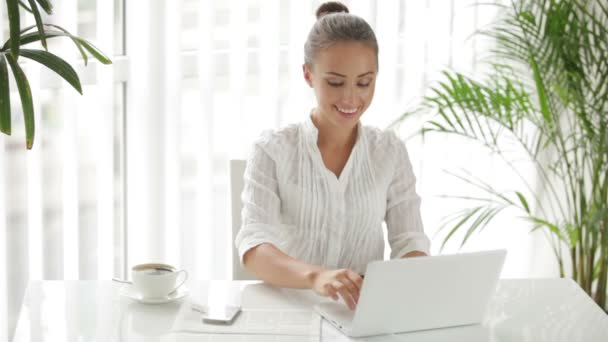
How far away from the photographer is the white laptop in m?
1.70

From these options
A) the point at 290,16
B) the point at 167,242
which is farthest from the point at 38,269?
the point at 290,16

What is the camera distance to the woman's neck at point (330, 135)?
2264 mm

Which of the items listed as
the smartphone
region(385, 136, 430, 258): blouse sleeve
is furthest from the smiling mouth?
the smartphone

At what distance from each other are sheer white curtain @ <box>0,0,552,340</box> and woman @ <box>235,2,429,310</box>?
979 mm

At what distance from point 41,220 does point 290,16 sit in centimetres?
115

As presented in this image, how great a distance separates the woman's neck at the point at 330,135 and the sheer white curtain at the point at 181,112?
1052 mm

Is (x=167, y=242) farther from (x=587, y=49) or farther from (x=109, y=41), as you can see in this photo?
(x=587, y=49)

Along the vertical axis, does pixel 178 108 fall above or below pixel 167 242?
above

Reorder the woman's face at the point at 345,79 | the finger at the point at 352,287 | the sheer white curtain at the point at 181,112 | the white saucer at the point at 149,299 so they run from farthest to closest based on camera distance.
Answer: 1. the sheer white curtain at the point at 181,112
2. the woman's face at the point at 345,79
3. the white saucer at the point at 149,299
4. the finger at the point at 352,287

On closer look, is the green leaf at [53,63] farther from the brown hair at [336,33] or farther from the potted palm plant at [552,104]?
the potted palm plant at [552,104]

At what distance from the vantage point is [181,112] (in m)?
3.29

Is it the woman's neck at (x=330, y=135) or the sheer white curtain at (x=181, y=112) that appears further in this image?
the sheer white curtain at (x=181, y=112)

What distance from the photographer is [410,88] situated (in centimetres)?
339

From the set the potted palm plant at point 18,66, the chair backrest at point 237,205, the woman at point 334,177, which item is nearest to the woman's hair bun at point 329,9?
the woman at point 334,177
